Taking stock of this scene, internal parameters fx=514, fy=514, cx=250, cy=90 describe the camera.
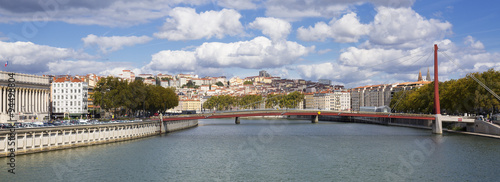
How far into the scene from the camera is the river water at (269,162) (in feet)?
102

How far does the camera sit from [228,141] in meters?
54.3

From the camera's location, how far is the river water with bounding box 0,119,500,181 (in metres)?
31.0

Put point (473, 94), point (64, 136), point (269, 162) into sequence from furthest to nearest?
point (473, 94), point (64, 136), point (269, 162)

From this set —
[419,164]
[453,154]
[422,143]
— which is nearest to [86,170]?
[419,164]

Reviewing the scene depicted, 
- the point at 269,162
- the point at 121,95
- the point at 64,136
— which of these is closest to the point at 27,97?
the point at 121,95

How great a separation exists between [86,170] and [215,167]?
8.43 m

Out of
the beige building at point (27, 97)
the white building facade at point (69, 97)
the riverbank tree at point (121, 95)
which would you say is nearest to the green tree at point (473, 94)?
the riverbank tree at point (121, 95)

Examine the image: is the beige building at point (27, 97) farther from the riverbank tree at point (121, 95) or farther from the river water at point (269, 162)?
the river water at point (269, 162)

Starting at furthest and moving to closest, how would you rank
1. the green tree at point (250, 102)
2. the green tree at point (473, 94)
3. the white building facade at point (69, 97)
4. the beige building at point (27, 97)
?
the green tree at point (250, 102)
the white building facade at point (69, 97)
the beige building at point (27, 97)
the green tree at point (473, 94)

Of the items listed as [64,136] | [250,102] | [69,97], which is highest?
[69,97]

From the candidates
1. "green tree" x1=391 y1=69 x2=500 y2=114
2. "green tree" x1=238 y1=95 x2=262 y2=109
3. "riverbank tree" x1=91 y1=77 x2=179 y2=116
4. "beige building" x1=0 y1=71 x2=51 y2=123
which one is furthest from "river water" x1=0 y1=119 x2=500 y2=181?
"green tree" x1=238 y1=95 x2=262 y2=109

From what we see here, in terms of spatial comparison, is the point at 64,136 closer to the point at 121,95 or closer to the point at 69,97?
the point at 121,95

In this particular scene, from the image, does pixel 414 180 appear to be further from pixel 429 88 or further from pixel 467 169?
pixel 429 88

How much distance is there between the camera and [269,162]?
3766cm
